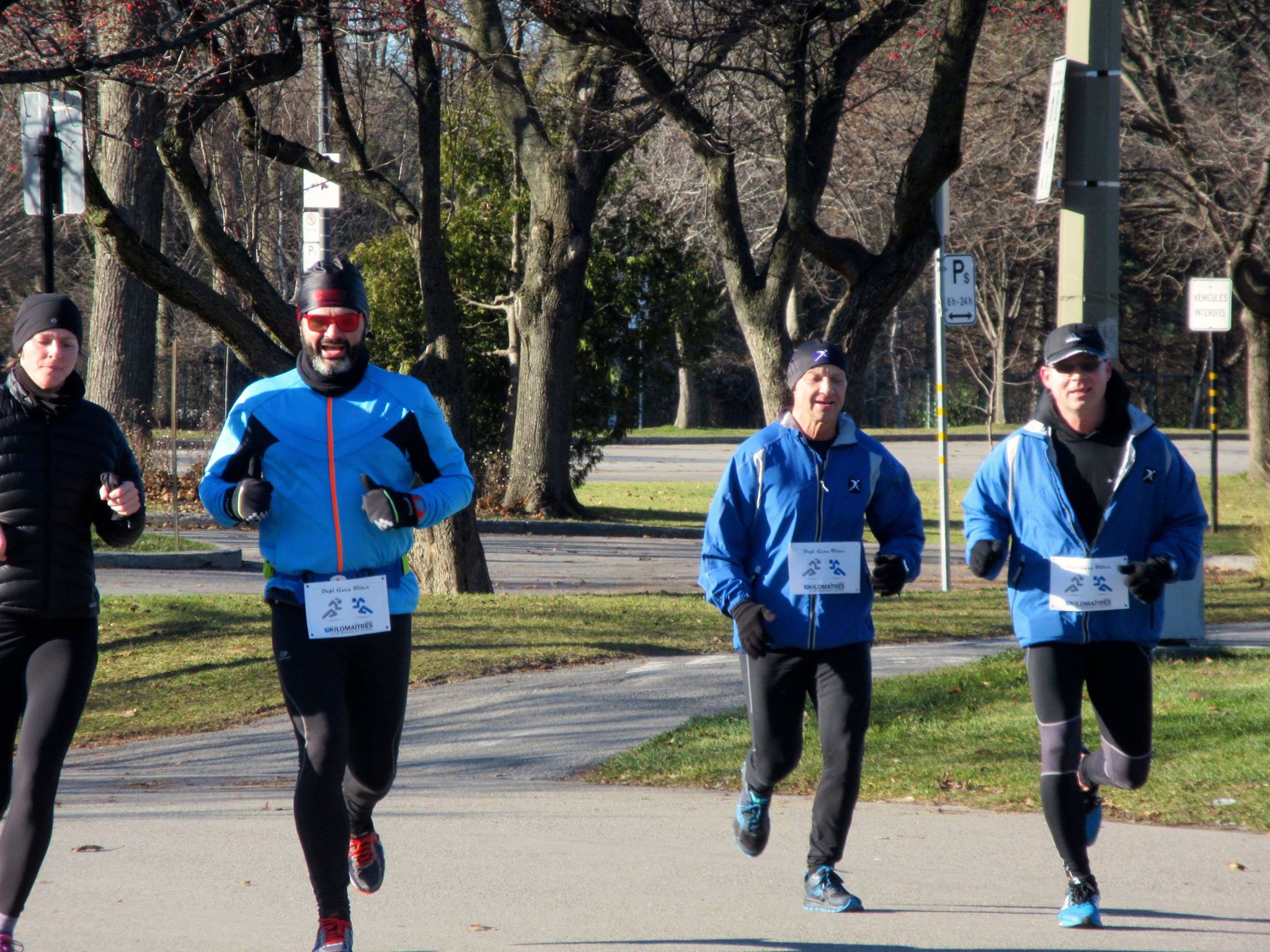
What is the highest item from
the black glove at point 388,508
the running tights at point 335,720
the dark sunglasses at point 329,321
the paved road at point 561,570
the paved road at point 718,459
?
the dark sunglasses at point 329,321

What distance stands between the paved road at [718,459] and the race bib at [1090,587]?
2250 centimetres

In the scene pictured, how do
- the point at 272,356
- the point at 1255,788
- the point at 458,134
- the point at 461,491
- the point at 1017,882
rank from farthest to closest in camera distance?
the point at 458,134 < the point at 272,356 < the point at 1255,788 < the point at 1017,882 < the point at 461,491

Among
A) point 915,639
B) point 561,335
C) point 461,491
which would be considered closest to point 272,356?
point 915,639

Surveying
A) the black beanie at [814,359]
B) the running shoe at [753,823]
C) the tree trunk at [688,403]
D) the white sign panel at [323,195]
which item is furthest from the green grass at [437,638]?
the tree trunk at [688,403]

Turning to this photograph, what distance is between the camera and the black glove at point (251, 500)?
13.9ft

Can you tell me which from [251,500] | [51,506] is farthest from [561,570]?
[251,500]

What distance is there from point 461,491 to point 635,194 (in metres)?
21.4

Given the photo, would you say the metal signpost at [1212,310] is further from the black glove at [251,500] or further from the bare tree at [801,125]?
the black glove at [251,500]

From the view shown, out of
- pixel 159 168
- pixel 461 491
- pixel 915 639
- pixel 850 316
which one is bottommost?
pixel 915 639

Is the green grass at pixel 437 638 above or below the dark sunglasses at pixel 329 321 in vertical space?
below

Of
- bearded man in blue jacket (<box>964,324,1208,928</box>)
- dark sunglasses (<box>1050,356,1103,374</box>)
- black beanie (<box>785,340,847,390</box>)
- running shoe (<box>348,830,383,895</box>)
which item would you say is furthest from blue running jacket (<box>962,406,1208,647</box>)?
running shoe (<box>348,830,383,895</box>)

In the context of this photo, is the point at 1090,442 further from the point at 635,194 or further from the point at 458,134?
the point at 635,194

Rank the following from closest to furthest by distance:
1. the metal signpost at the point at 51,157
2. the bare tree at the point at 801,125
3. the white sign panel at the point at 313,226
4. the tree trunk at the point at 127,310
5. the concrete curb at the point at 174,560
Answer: the metal signpost at the point at 51,157 → the bare tree at the point at 801,125 → the white sign panel at the point at 313,226 → the concrete curb at the point at 174,560 → the tree trunk at the point at 127,310

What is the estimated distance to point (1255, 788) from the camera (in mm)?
6406
